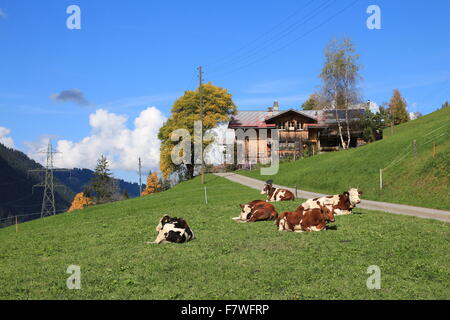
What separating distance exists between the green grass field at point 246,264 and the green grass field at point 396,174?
17118mm

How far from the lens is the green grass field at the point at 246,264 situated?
824 cm

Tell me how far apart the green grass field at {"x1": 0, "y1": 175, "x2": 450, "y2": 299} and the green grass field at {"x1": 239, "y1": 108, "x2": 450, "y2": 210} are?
56.2 feet

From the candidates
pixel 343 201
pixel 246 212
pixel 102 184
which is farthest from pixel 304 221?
pixel 102 184

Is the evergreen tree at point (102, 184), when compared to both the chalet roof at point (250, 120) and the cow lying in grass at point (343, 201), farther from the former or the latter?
the cow lying in grass at point (343, 201)

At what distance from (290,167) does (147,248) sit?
5227cm

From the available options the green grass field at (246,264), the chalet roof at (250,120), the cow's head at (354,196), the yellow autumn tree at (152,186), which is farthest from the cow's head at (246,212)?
the yellow autumn tree at (152,186)

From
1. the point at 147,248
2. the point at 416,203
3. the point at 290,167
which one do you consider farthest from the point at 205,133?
the point at 147,248

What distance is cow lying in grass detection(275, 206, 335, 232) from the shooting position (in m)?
14.9

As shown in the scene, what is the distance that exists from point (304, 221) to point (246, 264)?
5.29 metres

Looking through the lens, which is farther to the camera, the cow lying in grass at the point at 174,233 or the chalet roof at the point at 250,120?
the chalet roof at the point at 250,120

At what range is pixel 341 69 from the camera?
7200cm

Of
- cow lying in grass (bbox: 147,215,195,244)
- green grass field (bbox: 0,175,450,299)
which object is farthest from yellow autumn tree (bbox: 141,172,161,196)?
green grass field (bbox: 0,175,450,299)

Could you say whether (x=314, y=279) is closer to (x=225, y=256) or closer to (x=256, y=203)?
(x=225, y=256)

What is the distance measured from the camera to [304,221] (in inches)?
589
